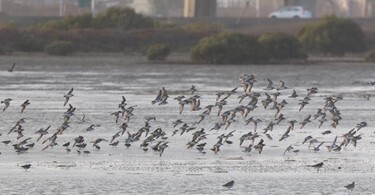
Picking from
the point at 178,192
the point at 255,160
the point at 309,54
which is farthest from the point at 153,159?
the point at 309,54

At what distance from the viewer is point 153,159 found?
2559 centimetres

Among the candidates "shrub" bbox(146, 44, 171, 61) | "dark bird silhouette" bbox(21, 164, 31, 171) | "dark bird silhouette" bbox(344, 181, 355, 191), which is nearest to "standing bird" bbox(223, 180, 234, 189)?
"dark bird silhouette" bbox(344, 181, 355, 191)

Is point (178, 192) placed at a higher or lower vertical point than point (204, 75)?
higher

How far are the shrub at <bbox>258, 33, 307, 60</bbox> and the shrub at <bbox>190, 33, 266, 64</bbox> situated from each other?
770 millimetres

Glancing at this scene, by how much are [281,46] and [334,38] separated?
6373 millimetres

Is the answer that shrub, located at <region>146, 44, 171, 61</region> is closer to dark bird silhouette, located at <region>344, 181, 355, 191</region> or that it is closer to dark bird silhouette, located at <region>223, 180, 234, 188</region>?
dark bird silhouette, located at <region>223, 180, 234, 188</region>

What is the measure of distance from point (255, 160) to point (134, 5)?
5634 inches

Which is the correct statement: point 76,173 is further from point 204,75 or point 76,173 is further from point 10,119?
point 204,75

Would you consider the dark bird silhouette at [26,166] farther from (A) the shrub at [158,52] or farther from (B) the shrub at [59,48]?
(B) the shrub at [59,48]

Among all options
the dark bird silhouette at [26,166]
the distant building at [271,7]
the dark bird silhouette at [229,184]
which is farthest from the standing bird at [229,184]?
the distant building at [271,7]

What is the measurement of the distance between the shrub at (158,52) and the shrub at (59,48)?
4468 mm

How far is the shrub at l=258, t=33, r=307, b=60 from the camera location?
2645 inches

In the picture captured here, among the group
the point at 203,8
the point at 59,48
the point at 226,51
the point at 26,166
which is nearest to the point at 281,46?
the point at 226,51

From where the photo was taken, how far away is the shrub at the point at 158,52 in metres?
67.9
